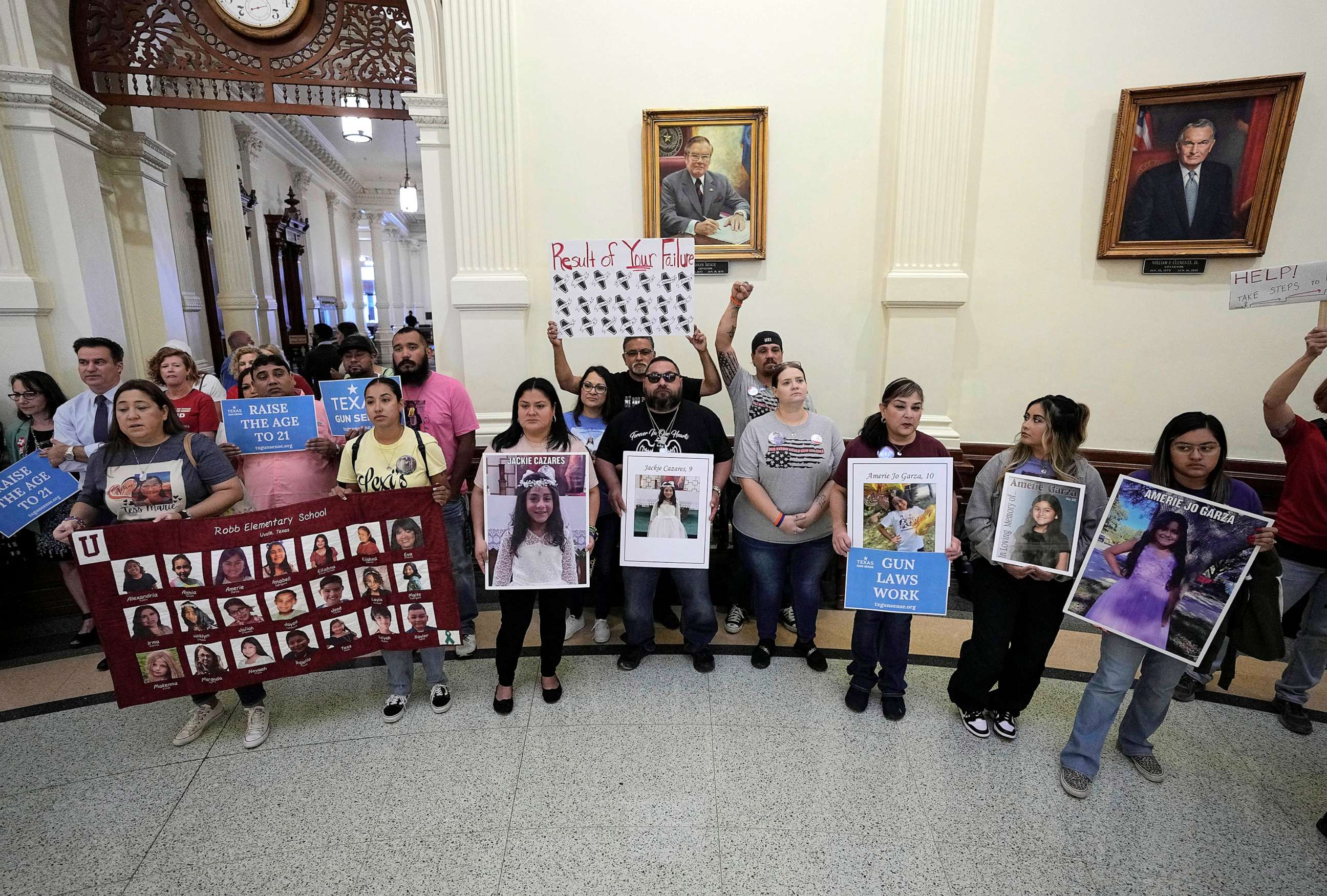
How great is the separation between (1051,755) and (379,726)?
9.96ft

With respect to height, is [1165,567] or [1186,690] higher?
[1165,567]

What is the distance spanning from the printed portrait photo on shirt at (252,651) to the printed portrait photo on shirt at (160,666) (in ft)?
0.71

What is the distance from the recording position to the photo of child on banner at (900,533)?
2.63 metres

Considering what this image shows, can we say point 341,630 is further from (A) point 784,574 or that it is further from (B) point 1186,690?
(B) point 1186,690

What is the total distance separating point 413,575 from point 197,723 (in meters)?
1.20

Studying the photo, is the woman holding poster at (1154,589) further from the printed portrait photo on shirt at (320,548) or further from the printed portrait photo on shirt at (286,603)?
the printed portrait photo on shirt at (286,603)

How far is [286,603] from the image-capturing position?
8.87ft

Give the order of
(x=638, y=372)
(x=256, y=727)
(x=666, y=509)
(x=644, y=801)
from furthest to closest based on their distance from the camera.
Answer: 1. (x=638, y=372)
2. (x=666, y=509)
3. (x=256, y=727)
4. (x=644, y=801)

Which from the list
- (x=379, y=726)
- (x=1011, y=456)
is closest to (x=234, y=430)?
(x=379, y=726)

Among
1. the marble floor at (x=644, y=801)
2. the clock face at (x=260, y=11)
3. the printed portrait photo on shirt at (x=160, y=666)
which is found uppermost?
the clock face at (x=260, y=11)

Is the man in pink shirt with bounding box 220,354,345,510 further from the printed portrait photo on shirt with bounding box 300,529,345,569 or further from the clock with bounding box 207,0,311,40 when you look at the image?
the clock with bounding box 207,0,311,40

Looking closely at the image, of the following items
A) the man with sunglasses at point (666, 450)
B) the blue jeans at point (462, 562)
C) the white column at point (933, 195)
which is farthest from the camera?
the white column at point (933, 195)

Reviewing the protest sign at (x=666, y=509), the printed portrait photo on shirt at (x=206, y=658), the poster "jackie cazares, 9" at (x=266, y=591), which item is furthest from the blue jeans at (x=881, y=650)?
the printed portrait photo on shirt at (x=206, y=658)

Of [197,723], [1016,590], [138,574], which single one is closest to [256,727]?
[197,723]
